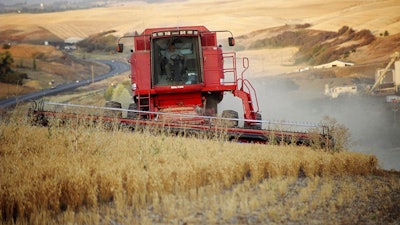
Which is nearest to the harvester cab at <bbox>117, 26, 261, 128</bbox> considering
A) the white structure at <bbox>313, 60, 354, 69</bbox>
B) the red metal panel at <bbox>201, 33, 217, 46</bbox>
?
the red metal panel at <bbox>201, 33, 217, 46</bbox>

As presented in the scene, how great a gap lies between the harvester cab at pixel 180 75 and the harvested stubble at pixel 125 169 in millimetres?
4110

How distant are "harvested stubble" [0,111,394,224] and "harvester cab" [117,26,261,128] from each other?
4110mm

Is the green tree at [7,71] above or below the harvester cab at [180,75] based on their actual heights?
above

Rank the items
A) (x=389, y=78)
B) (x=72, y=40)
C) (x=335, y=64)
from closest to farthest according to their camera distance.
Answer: (x=389, y=78) < (x=335, y=64) < (x=72, y=40)

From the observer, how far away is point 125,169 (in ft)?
40.4

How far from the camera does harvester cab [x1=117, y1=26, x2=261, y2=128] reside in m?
21.3

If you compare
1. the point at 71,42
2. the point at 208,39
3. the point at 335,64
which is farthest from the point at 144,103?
the point at 71,42

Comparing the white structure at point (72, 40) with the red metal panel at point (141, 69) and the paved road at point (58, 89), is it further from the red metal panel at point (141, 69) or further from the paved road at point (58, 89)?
the red metal panel at point (141, 69)

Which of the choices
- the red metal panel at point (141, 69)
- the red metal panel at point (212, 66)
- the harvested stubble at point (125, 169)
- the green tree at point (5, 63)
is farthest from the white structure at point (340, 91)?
the harvested stubble at point (125, 169)

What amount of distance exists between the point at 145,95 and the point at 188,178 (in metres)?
10.0

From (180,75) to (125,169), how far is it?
9.42 m

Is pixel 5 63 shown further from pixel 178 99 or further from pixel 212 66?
pixel 212 66

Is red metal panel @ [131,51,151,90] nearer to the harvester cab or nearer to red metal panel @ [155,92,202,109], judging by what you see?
the harvester cab

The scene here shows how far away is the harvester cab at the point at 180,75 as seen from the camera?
70.0ft
